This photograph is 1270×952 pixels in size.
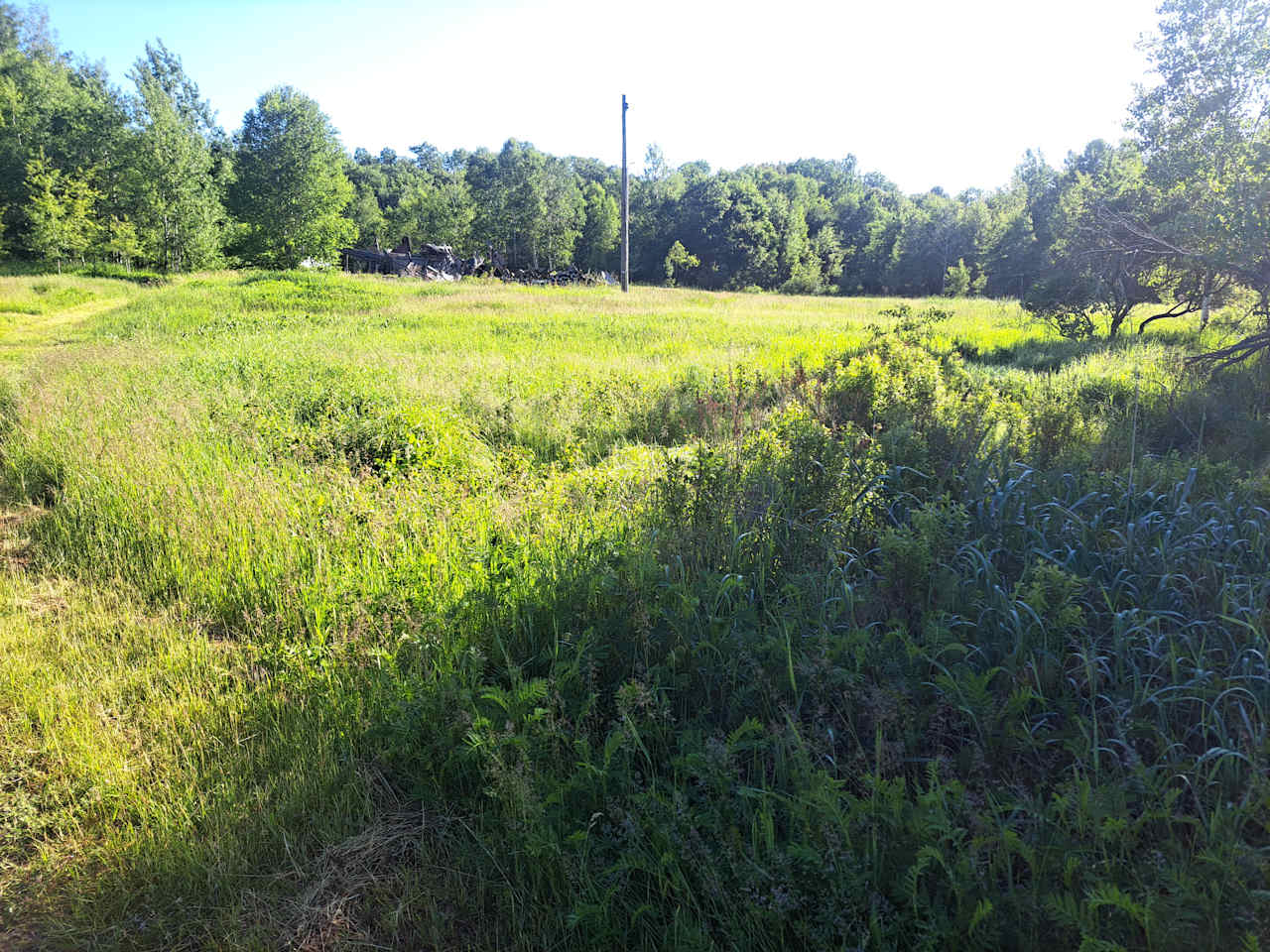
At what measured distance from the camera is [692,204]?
238ft

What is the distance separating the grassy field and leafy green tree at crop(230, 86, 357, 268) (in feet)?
161

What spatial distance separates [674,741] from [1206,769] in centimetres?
180

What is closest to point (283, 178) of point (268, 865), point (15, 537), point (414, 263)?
point (414, 263)

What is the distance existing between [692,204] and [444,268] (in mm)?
37294

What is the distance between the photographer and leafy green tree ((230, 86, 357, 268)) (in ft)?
155

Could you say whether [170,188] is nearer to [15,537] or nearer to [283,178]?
[283,178]

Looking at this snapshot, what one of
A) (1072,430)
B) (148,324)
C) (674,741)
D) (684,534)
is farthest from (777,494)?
(148,324)

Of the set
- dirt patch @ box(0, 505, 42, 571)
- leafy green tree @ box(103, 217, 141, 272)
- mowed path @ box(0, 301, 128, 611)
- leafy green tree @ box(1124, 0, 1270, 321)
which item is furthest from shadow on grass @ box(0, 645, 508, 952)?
leafy green tree @ box(103, 217, 141, 272)

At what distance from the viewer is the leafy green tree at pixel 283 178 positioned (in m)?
47.1

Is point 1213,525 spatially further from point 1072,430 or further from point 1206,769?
point 1072,430

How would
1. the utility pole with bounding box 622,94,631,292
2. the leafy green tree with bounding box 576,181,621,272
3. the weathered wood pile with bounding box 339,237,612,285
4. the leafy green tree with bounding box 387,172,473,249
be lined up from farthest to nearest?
the leafy green tree with bounding box 576,181,621,272
the leafy green tree with bounding box 387,172,473,249
the weathered wood pile with bounding box 339,237,612,285
the utility pole with bounding box 622,94,631,292

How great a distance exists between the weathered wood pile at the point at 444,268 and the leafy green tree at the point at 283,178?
10.9ft

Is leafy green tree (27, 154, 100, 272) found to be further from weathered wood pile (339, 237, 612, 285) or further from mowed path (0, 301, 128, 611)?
mowed path (0, 301, 128, 611)

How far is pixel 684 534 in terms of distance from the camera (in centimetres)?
400
